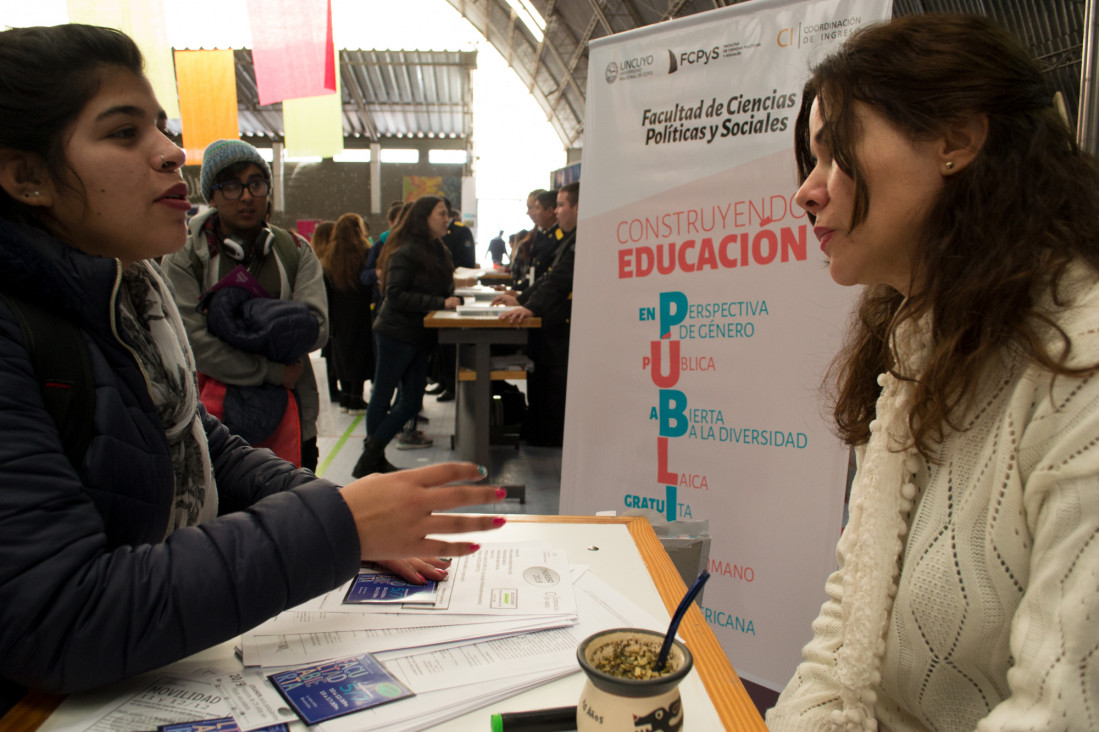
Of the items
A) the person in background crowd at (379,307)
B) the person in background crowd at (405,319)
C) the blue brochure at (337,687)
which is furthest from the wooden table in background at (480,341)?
the blue brochure at (337,687)

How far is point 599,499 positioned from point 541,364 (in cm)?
212

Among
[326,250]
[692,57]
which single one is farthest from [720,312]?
[326,250]

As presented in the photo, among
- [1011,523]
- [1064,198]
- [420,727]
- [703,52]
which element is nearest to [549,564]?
[420,727]

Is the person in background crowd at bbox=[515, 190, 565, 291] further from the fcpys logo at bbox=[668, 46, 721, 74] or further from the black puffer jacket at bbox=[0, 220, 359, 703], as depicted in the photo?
the black puffer jacket at bbox=[0, 220, 359, 703]

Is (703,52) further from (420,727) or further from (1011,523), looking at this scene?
(420,727)

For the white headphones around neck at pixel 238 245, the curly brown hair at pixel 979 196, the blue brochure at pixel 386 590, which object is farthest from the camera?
the white headphones around neck at pixel 238 245

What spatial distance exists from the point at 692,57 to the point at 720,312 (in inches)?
32.0

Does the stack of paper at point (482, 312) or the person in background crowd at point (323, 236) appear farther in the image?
the person in background crowd at point (323, 236)

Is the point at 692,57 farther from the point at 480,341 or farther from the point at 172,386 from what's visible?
the point at 480,341

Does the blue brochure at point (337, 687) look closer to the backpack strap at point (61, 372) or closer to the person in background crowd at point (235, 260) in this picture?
the backpack strap at point (61, 372)

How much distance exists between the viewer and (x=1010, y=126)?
82 cm

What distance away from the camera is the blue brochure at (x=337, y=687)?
0.71 meters

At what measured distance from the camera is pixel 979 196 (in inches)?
32.0

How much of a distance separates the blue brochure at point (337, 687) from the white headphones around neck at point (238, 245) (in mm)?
1758
